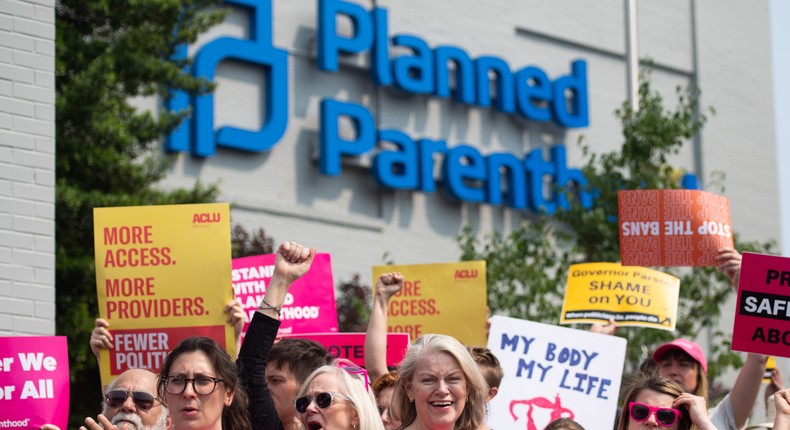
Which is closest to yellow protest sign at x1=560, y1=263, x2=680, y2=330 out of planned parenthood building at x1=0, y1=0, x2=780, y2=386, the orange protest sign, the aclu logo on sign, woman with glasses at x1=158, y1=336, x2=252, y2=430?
the orange protest sign

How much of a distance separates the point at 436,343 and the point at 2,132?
13.5ft

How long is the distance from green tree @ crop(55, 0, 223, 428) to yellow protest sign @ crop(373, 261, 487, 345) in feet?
16.7

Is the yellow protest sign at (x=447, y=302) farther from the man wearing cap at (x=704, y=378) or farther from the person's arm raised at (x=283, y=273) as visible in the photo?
the person's arm raised at (x=283, y=273)

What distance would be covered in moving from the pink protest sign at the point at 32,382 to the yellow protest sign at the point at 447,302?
298cm

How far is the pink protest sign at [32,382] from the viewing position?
7.04 m

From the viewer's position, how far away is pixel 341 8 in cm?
2466

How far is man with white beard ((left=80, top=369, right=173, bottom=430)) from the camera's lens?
255 inches

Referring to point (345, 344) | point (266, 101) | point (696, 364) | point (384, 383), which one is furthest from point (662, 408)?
point (266, 101)

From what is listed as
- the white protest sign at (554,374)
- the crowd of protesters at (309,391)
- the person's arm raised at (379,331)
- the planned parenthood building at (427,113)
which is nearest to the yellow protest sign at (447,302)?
the white protest sign at (554,374)

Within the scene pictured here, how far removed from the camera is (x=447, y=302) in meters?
9.83

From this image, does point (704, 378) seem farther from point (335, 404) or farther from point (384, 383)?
point (335, 404)

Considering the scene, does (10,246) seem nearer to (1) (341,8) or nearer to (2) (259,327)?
(2) (259,327)

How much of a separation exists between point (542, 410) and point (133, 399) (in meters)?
3.08

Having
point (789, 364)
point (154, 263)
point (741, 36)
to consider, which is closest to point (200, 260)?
point (154, 263)
